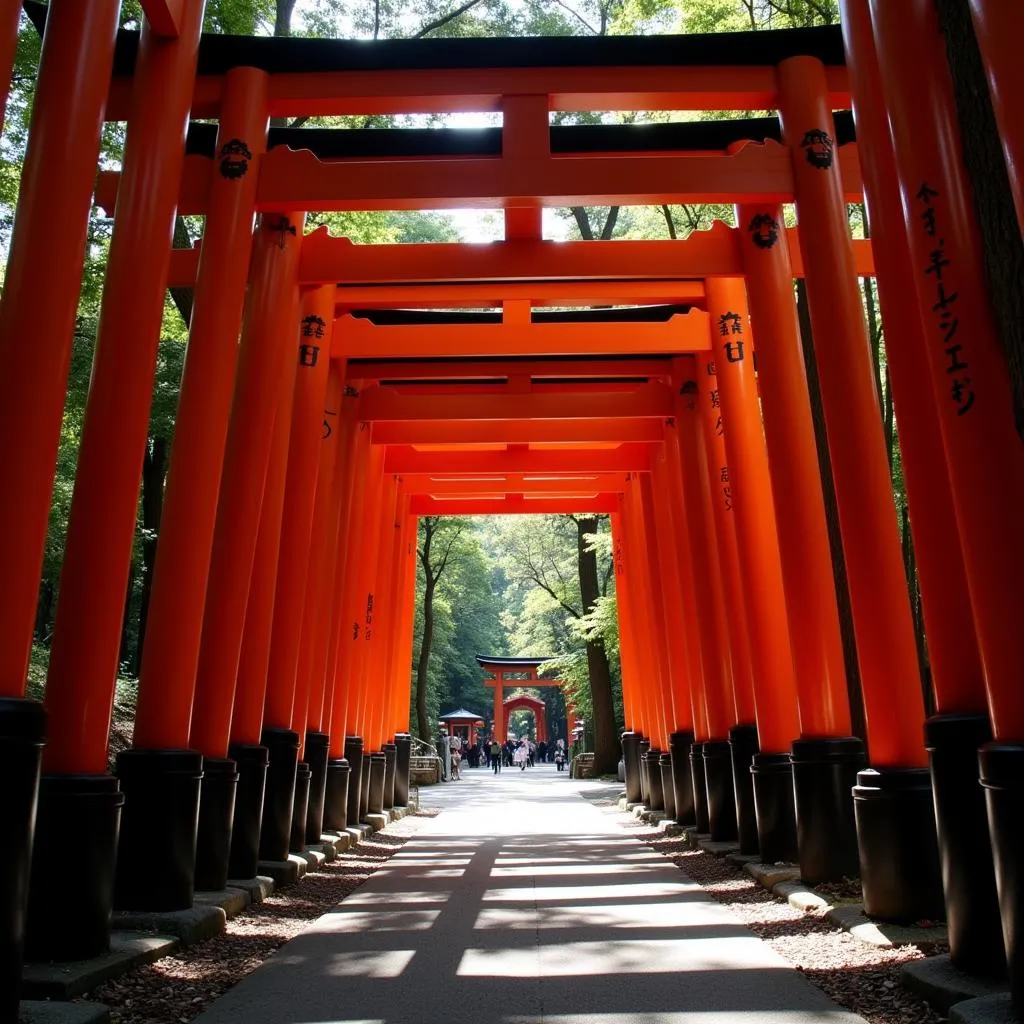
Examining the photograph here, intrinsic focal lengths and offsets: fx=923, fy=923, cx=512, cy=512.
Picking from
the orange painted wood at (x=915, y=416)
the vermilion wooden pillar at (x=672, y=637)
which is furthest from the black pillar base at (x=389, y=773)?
the orange painted wood at (x=915, y=416)

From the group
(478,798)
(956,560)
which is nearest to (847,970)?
(956,560)

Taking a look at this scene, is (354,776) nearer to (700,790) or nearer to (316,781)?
(316,781)

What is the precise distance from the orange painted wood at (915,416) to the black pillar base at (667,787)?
793 centimetres

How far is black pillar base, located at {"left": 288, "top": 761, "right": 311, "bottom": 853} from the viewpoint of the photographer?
808 cm

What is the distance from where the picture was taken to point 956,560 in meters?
4.46

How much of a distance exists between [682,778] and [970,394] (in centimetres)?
861

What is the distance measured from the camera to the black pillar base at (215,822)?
19.4 ft

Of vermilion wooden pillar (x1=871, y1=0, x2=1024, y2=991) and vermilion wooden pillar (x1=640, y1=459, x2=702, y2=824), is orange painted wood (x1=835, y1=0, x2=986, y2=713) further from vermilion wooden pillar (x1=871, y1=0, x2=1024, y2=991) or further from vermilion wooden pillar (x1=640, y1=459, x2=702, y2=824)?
vermilion wooden pillar (x1=640, y1=459, x2=702, y2=824)

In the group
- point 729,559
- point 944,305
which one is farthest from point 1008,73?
point 729,559

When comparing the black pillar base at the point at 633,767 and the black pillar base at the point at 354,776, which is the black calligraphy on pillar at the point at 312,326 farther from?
the black pillar base at the point at 633,767

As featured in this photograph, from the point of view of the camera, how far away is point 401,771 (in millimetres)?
16031

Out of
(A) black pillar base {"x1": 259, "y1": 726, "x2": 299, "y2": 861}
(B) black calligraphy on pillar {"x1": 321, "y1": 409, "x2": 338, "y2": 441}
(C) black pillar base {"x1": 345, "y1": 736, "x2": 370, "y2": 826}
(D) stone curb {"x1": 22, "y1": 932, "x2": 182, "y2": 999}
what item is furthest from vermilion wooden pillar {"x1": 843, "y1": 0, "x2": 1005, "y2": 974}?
(C) black pillar base {"x1": 345, "y1": 736, "x2": 370, "y2": 826}

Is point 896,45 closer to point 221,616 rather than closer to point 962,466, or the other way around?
point 962,466

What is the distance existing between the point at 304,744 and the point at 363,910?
2.91 meters
